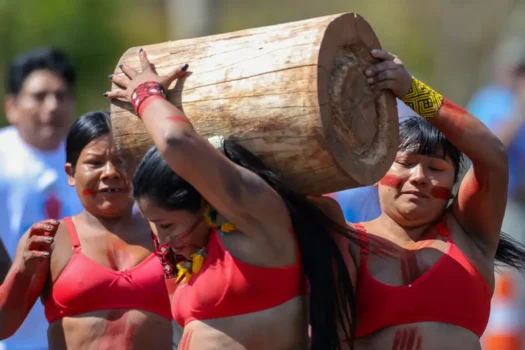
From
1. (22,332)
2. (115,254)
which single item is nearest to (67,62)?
(22,332)

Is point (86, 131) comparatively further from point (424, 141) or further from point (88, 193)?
point (424, 141)

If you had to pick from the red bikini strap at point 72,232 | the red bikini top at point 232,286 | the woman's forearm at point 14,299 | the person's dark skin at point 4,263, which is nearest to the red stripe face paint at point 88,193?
the red bikini strap at point 72,232

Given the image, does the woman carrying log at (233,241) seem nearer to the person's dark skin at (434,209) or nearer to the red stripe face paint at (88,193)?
the person's dark skin at (434,209)

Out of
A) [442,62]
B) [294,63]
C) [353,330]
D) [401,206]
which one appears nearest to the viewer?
[294,63]

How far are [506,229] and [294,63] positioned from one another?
3523 millimetres

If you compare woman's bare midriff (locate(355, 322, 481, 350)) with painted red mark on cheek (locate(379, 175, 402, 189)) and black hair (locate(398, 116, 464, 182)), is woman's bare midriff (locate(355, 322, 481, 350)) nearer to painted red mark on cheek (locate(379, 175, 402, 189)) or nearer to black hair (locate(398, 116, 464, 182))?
painted red mark on cheek (locate(379, 175, 402, 189))

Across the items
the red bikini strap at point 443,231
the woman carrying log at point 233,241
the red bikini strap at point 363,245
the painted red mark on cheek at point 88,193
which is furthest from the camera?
the painted red mark on cheek at point 88,193

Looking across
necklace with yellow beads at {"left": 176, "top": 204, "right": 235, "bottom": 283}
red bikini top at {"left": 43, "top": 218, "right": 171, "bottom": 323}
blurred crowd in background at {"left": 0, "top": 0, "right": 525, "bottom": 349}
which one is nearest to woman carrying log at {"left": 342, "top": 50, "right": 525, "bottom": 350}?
necklace with yellow beads at {"left": 176, "top": 204, "right": 235, "bottom": 283}

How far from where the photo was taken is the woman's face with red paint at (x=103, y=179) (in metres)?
4.77

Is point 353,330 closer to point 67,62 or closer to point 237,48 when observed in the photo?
point 237,48

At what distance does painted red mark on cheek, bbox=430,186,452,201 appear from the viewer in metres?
4.25

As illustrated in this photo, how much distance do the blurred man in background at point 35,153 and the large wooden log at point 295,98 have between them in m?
2.46

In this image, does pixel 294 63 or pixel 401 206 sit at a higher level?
pixel 294 63

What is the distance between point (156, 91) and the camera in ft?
12.4
